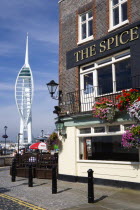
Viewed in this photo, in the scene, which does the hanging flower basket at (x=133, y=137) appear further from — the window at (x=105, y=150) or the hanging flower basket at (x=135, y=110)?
the window at (x=105, y=150)

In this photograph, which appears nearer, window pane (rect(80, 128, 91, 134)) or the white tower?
window pane (rect(80, 128, 91, 134))

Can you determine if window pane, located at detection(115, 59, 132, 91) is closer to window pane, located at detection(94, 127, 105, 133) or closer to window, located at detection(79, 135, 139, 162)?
window pane, located at detection(94, 127, 105, 133)

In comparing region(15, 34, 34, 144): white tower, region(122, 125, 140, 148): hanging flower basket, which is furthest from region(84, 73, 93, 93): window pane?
region(15, 34, 34, 144): white tower

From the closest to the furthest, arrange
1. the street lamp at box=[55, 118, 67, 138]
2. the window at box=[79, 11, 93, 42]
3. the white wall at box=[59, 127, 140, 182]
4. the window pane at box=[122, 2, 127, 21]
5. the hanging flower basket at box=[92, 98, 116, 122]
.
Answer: the white wall at box=[59, 127, 140, 182], the hanging flower basket at box=[92, 98, 116, 122], the window pane at box=[122, 2, 127, 21], the street lamp at box=[55, 118, 67, 138], the window at box=[79, 11, 93, 42]

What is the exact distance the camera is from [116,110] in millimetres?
10914

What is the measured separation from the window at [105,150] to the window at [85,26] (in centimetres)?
529

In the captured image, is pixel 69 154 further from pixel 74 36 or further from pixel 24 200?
pixel 74 36

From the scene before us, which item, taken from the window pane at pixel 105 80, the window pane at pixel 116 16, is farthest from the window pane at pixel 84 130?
the window pane at pixel 116 16

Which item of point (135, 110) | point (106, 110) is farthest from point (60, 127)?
point (135, 110)

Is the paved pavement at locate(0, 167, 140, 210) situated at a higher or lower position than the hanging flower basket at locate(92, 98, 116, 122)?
lower

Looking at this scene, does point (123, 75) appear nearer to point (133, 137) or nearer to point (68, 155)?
point (133, 137)

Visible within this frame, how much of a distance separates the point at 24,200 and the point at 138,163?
4.60m

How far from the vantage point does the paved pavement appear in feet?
26.5

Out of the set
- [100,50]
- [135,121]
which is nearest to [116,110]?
[135,121]
